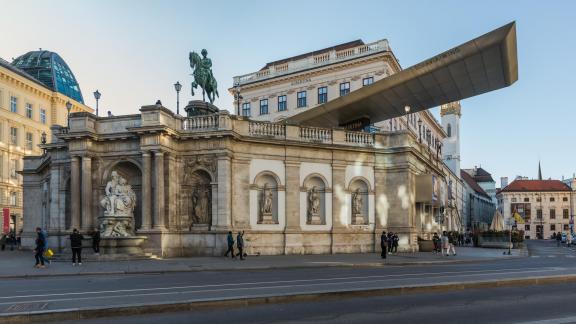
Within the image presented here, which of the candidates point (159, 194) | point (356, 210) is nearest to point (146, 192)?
point (159, 194)

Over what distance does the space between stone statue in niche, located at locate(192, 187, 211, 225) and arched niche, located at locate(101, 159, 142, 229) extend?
3633 mm

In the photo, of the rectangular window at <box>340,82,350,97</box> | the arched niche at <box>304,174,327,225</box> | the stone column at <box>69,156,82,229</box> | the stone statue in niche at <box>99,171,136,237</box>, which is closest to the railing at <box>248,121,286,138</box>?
the arched niche at <box>304,174,327,225</box>

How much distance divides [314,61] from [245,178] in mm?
41092

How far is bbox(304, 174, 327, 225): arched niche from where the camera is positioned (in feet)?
114

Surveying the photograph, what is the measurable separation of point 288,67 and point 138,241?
159 ft

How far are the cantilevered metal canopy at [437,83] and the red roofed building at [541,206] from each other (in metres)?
103

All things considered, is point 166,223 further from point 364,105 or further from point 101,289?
point 364,105

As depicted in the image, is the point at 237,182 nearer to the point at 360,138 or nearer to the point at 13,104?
the point at 360,138

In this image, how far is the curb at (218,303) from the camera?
416 inches

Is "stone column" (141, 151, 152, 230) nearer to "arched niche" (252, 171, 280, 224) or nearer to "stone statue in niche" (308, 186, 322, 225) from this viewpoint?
"arched niche" (252, 171, 280, 224)

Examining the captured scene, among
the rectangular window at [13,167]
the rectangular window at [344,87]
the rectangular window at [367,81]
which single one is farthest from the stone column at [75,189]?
the rectangular window at [13,167]

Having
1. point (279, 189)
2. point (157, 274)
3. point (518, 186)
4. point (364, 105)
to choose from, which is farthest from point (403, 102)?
point (518, 186)

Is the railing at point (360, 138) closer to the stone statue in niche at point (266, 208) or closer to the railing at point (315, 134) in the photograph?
the railing at point (315, 134)

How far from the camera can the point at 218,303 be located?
1207 centimetres
